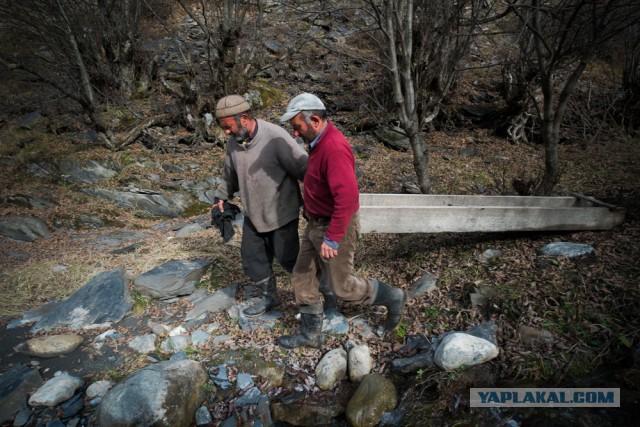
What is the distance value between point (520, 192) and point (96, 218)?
22.6 feet

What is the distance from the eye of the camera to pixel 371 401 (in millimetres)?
2693

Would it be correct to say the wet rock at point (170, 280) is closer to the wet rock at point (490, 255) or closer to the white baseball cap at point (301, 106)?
the white baseball cap at point (301, 106)

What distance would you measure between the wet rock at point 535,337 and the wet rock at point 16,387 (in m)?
3.82

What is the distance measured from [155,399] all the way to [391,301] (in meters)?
1.90

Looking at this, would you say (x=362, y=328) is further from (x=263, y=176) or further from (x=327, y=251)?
(x=263, y=176)

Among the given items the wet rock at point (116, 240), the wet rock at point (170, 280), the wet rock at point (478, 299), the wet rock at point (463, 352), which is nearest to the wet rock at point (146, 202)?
the wet rock at point (116, 240)

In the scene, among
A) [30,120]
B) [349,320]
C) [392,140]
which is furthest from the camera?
[392,140]

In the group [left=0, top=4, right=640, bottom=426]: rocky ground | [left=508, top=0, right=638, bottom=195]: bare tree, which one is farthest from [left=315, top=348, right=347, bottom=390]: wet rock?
[left=508, top=0, right=638, bottom=195]: bare tree

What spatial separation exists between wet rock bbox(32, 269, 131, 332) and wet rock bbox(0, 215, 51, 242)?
2.40 meters

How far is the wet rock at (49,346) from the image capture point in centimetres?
326

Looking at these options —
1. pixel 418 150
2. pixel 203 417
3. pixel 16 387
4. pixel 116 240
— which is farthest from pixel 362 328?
pixel 116 240

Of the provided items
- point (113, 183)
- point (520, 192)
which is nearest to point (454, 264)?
point (520, 192)

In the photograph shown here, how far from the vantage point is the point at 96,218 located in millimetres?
6434

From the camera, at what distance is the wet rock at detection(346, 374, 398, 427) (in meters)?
2.62
